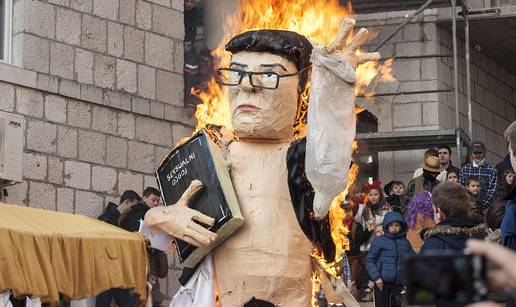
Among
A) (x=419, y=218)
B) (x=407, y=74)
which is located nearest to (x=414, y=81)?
(x=407, y=74)

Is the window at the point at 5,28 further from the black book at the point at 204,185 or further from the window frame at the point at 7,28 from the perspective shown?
the black book at the point at 204,185

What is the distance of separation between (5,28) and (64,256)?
15.4ft

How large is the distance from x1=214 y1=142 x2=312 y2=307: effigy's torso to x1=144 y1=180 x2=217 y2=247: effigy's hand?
0.59 ft

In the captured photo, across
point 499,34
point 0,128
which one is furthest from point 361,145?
point 0,128

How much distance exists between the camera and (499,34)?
1688 centimetres

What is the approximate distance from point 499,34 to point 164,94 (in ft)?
17.5

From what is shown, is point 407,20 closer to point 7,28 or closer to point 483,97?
point 483,97

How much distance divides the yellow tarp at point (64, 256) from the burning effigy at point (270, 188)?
0.85 metres

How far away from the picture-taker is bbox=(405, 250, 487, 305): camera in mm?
2223

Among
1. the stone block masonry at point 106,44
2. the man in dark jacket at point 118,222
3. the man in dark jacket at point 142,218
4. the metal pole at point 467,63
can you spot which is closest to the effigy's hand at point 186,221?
the man in dark jacket at point 142,218

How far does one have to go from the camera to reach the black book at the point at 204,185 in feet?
22.9

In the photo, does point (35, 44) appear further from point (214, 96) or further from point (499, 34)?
point (499, 34)

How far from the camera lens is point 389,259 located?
10.4 m

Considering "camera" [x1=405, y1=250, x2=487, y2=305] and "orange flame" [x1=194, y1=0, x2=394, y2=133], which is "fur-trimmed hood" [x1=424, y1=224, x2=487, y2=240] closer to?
"orange flame" [x1=194, y1=0, x2=394, y2=133]
